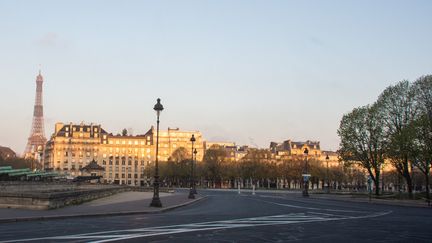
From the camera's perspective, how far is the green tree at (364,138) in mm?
71562

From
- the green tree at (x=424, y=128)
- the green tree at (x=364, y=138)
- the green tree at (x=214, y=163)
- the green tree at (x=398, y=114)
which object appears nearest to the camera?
the green tree at (x=424, y=128)

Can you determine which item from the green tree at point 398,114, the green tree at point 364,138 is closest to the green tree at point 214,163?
the green tree at point 364,138

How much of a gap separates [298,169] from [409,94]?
8447 cm

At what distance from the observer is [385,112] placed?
6962 cm

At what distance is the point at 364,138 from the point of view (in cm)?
7444

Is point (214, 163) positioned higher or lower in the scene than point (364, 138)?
lower

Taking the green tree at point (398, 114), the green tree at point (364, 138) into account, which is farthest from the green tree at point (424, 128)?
the green tree at point (364, 138)

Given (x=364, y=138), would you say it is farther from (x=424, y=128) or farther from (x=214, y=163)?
(x=214, y=163)

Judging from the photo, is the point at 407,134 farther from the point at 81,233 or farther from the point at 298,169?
the point at 298,169

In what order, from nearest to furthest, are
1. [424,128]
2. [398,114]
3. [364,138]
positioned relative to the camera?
[424,128]
[398,114]
[364,138]

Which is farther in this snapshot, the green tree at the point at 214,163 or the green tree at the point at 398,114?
the green tree at the point at 214,163

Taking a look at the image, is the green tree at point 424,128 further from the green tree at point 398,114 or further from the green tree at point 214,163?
the green tree at point 214,163

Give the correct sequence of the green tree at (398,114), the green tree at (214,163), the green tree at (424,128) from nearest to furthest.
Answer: the green tree at (424,128) → the green tree at (398,114) → the green tree at (214,163)

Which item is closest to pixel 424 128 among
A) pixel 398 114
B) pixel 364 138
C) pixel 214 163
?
pixel 398 114
